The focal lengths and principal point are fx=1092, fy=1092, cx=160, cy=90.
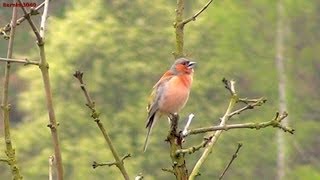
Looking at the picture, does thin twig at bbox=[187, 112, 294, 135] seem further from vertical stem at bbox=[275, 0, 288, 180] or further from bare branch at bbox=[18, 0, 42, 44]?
vertical stem at bbox=[275, 0, 288, 180]

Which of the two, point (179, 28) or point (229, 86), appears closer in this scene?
point (179, 28)

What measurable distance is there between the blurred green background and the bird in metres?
15.1

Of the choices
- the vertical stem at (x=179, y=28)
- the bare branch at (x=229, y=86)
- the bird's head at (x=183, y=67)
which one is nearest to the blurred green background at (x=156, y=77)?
the bird's head at (x=183, y=67)

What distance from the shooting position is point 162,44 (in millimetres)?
20172

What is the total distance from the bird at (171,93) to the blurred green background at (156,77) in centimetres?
1509

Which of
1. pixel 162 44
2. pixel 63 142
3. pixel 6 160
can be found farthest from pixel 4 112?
pixel 162 44

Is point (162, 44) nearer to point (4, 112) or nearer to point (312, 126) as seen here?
point (312, 126)

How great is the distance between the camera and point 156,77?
64.4 feet

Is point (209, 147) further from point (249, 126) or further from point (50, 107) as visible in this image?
point (50, 107)

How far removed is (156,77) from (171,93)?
16480 millimetres

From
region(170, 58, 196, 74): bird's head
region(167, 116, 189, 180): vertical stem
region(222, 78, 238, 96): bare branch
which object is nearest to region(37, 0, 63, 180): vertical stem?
region(167, 116, 189, 180): vertical stem

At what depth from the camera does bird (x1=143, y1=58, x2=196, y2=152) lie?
3068mm

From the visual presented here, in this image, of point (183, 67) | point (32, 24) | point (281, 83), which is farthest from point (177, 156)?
point (281, 83)

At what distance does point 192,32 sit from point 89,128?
8.73ft
